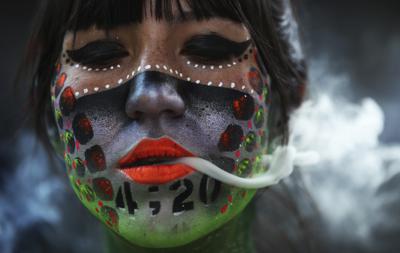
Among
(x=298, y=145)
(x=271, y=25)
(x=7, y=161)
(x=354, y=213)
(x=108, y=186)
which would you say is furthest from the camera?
(x=7, y=161)

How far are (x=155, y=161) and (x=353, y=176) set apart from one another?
1354 millimetres

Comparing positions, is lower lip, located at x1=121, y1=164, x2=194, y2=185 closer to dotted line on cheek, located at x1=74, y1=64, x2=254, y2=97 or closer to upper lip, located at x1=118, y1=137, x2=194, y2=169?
upper lip, located at x1=118, y1=137, x2=194, y2=169

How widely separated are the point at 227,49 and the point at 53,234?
1.48 metres

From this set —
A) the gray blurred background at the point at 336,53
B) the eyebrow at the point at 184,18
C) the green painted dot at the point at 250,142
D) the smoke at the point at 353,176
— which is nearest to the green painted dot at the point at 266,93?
the green painted dot at the point at 250,142

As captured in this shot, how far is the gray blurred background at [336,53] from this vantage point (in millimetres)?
2721

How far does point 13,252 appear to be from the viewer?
2.42m

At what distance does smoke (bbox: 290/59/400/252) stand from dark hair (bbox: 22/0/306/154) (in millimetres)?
508

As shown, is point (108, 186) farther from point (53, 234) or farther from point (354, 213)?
point (354, 213)

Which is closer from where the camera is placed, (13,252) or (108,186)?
(108,186)

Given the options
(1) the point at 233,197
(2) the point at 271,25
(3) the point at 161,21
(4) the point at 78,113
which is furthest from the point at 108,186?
(2) the point at 271,25

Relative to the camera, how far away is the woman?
147 cm

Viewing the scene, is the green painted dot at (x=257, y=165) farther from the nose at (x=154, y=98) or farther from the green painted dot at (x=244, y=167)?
the nose at (x=154, y=98)

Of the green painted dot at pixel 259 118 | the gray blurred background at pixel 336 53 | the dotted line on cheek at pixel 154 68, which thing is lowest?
the gray blurred background at pixel 336 53

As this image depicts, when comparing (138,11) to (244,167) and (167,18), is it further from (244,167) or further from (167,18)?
(244,167)
